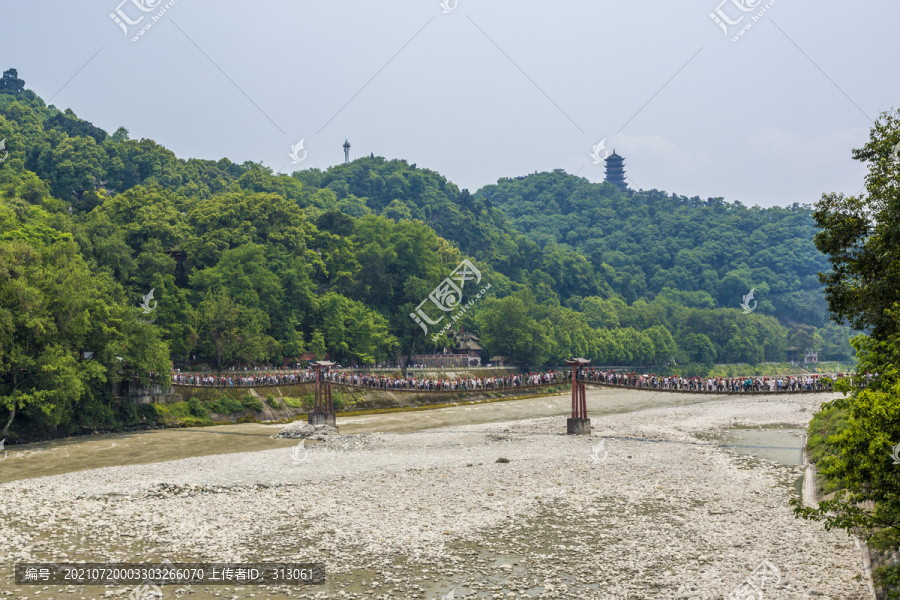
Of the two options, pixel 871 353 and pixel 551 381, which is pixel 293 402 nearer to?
pixel 551 381

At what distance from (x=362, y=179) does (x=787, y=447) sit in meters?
147

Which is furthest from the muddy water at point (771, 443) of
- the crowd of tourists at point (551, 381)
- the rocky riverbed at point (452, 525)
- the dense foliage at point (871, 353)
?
the dense foliage at point (871, 353)

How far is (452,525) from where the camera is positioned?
18547 mm

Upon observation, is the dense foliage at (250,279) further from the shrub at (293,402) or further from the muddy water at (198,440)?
the shrub at (293,402)

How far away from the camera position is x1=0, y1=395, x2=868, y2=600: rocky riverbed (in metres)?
14.0

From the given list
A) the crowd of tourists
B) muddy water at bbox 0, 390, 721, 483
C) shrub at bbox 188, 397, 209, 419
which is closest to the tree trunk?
muddy water at bbox 0, 390, 721, 483

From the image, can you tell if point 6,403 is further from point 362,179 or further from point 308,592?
point 362,179

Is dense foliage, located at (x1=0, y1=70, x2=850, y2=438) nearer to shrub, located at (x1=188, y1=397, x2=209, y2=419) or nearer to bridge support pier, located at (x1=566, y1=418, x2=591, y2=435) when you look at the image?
shrub, located at (x1=188, y1=397, x2=209, y2=419)

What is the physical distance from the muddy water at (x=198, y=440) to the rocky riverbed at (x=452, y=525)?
108 inches

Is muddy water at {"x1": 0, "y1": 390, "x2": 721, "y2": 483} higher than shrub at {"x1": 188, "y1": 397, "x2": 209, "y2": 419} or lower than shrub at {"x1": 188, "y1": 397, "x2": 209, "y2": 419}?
lower

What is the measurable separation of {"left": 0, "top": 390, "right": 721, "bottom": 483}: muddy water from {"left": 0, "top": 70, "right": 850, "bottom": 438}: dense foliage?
317cm

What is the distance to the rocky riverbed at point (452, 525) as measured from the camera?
13953mm

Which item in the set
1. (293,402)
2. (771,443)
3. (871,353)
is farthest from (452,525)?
(293,402)

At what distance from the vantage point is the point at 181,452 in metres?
33.0
